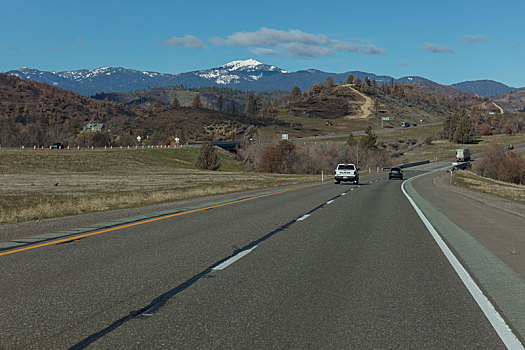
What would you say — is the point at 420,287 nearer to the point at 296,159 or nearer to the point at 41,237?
the point at 41,237

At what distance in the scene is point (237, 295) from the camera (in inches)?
244

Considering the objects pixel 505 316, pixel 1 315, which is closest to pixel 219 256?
pixel 1 315

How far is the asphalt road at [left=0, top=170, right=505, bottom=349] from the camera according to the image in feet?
15.5

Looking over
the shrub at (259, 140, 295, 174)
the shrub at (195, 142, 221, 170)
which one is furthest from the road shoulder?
the shrub at (259, 140, 295, 174)

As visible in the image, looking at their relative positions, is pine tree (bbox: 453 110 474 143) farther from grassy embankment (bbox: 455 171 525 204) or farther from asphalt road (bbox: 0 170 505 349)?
asphalt road (bbox: 0 170 505 349)

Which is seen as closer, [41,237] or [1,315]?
[1,315]

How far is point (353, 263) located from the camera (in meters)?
8.32

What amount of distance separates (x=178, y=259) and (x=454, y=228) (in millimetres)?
8357

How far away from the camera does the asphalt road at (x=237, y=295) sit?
4.74 metres

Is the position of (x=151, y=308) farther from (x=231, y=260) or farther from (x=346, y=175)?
(x=346, y=175)

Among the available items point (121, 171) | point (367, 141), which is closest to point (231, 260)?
point (121, 171)

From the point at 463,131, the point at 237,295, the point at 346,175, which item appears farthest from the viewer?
the point at 463,131

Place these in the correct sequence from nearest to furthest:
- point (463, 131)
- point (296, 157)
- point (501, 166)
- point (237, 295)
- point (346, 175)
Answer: point (237, 295), point (346, 175), point (501, 166), point (296, 157), point (463, 131)

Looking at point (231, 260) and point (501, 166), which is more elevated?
point (231, 260)
